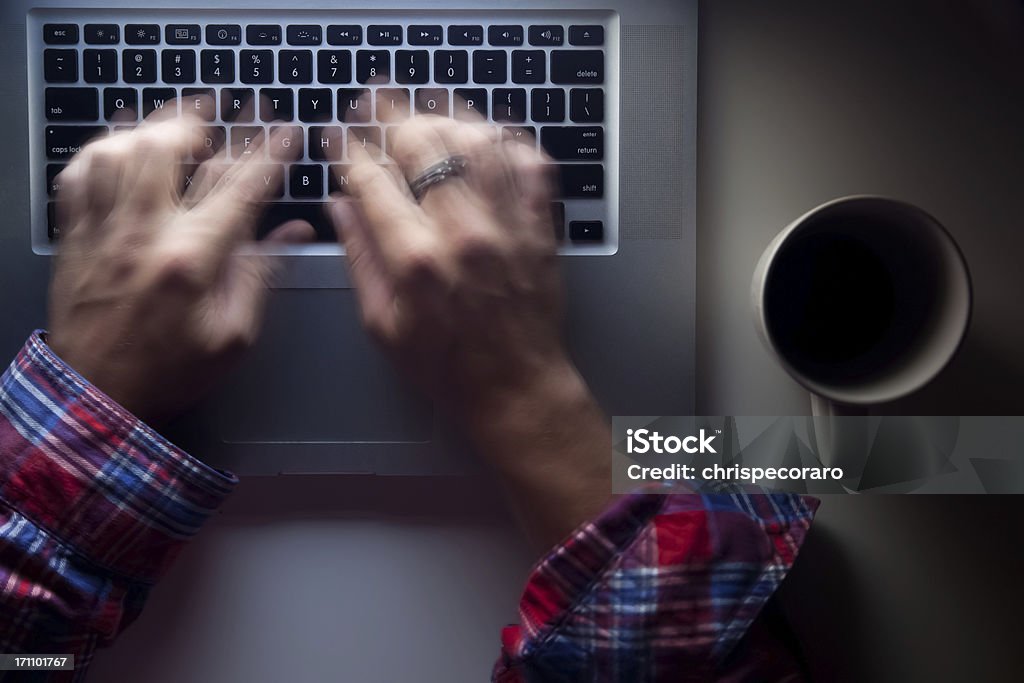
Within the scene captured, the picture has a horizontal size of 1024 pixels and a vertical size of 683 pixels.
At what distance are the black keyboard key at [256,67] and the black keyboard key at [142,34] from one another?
0.07m

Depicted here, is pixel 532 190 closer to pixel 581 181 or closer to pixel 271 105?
pixel 581 181

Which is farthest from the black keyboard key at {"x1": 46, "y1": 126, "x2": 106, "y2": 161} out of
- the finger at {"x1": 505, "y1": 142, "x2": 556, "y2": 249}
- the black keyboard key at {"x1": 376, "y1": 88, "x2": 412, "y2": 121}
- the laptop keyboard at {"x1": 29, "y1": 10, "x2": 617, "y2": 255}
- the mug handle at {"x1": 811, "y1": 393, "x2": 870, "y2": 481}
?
the mug handle at {"x1": 811, "y1": 393, "x2": 870, "y2": 481}

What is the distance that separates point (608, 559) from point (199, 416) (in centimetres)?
31

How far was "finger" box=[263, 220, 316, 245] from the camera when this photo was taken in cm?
50

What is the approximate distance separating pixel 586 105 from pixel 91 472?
42 cm

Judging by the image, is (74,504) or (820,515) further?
(820,515)

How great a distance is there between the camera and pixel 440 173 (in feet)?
1.59

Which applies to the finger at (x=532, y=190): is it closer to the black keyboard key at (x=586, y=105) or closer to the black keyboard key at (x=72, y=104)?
the black keyboard key at (x=586, y=105)

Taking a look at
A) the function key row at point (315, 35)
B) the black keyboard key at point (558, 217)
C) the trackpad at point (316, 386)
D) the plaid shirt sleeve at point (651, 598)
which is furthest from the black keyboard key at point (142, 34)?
the plaid shirt sleeve at point (651, 598)

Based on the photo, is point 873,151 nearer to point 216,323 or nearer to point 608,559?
point 608,559

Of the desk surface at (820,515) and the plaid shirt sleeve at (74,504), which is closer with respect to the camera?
the plaid shirt sleeve at (74,504)

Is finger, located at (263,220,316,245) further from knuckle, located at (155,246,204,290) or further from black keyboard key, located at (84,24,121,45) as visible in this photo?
black keyboard key, located at (84,24,121,45)

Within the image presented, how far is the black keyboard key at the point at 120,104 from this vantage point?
1.64 feet

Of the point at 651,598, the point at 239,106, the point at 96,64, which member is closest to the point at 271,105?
the point at 239,106
